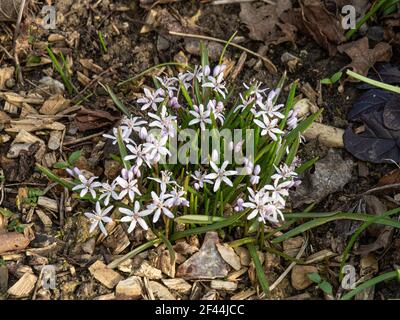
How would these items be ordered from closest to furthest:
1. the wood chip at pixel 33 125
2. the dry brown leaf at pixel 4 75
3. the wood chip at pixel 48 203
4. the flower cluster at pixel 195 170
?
the flower cluster at pixel 195 170
the wood chip at pixel 48 203
the wood chip at pixel 33 125
the dry brown leaf at pixel 4 75

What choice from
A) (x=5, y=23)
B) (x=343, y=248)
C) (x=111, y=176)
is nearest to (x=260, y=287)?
(x=343, y=248)

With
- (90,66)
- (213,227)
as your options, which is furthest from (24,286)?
(90,66)

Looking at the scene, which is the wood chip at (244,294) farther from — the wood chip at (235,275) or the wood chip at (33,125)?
the wood chip at (33,125)

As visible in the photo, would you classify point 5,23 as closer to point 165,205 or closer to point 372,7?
point 165,205

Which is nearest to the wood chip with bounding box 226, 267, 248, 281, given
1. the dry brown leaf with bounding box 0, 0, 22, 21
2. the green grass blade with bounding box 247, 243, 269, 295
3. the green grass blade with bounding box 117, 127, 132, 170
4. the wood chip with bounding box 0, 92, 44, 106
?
the green grass blade with bounding box 247, 243, 269, 295

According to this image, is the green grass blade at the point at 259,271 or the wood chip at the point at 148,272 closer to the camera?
the green grass blade at the point at 259,271

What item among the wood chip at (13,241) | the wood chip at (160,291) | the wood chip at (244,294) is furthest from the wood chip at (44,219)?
the wood chip at (244,294)

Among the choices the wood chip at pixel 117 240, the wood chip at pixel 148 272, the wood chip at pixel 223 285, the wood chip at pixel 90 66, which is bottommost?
the wood chip at pixel 223 285
